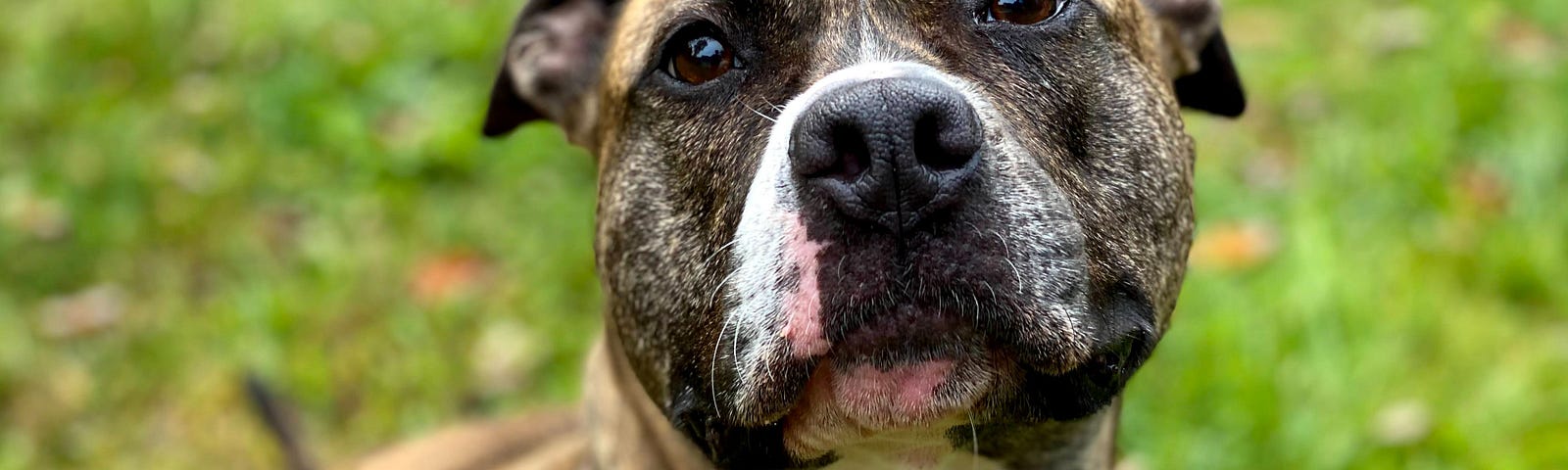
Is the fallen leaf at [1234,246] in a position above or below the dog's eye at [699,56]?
Result: below

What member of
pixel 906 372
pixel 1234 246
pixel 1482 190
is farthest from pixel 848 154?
pixel 1482 190

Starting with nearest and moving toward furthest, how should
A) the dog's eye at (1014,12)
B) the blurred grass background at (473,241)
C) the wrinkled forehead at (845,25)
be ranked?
the wrinkled forehead at (845,25) < the dog's eye at (1014,12) < the blurred grass background at (473,241)

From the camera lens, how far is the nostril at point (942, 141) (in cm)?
197

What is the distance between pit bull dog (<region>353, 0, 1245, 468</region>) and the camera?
200 centimetres

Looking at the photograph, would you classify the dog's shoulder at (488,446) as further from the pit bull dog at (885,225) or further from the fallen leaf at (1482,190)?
the fallen leaf at (1482,190)

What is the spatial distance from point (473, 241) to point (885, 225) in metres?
3.60

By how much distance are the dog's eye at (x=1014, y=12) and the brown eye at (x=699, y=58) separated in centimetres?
45

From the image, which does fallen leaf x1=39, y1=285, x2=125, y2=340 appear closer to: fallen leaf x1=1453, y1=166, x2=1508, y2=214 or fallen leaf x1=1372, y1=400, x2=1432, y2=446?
fallen leaf x1=1372, y1=400, x2=1432, y2=446

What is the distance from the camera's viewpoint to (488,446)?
3576 millimetres

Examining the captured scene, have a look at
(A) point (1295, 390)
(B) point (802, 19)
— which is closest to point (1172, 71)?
(B) point (802, 19)

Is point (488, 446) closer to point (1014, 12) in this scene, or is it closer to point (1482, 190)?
point (1014, 12)

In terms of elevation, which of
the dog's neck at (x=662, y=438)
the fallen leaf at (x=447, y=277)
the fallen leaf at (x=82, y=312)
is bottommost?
the fallen leaf at (x=447, y=277)

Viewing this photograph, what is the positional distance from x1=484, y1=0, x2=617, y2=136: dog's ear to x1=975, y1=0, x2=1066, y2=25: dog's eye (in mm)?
1018

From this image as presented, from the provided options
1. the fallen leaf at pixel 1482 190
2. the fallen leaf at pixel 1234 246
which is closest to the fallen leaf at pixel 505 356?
the fallen leaf at pixel 1234 246
